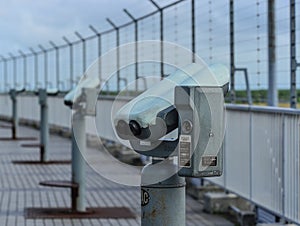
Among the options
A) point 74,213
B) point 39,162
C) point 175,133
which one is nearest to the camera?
point 175,133

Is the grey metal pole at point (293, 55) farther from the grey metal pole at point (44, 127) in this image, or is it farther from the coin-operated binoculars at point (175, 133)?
the grey metal pole at point (44, 127)

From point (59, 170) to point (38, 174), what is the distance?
682mm

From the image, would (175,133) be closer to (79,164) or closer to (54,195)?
(79,164)

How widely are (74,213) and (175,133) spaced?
4.37 metres

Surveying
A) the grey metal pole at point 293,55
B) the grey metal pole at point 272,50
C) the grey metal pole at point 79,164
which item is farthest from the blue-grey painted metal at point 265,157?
the grey metal pole at point 79,164

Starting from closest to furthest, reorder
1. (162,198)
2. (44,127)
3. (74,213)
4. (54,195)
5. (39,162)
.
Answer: (162,198), (74,213), (54,195), (39,162), (44,127)

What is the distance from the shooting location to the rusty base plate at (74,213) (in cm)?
808

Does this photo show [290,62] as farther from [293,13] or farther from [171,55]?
[171,55]

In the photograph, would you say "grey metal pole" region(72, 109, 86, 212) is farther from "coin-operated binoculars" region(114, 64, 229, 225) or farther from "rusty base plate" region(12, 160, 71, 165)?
"rusty base plate" region(12, 160, 71, 165)

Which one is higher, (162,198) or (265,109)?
(265,109)

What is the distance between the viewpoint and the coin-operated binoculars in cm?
372

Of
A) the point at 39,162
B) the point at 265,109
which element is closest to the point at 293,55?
the point at 265,109

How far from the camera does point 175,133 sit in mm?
4062

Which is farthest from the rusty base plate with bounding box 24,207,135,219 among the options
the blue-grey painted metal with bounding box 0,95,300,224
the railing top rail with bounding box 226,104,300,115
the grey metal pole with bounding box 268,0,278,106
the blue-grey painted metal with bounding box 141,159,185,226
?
the blue-grey painted metal with bounding box 141,159,185,226
